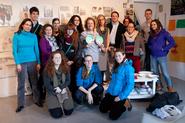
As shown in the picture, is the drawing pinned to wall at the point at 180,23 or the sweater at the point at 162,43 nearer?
the sweater at the point at 162,43

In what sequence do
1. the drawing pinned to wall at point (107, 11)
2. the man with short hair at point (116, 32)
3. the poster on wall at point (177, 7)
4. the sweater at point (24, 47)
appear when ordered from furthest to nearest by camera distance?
the poster on wall at point (177, 7), the drawing pinned to wall at point (107, 11), the man with short hair at point (116, 32), the sweater at point (24, 47)

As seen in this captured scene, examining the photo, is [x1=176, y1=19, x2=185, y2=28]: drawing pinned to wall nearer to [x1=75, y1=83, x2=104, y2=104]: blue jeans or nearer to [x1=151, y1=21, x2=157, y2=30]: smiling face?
[x1=151, y1=21, x2=157, y2=30]: smiling face

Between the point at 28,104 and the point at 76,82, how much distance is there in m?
0.86

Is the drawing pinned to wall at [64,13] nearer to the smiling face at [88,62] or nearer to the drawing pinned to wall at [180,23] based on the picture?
the smiling face at [88,62]

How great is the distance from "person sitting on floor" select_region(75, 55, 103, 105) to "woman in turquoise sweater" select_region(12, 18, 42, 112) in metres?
0.66

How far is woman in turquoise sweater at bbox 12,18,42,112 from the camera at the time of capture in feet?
11.1

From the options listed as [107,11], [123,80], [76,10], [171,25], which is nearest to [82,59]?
[123,80]

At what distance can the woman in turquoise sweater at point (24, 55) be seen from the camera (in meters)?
3.40

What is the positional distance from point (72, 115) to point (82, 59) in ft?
3.02

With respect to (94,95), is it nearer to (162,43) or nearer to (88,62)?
(88,62)

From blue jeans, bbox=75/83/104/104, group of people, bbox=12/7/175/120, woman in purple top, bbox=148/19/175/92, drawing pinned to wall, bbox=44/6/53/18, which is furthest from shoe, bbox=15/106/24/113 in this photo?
Answer: woman in purple top, bbox=148/19/175/92

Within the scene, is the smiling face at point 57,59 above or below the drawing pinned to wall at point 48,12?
below

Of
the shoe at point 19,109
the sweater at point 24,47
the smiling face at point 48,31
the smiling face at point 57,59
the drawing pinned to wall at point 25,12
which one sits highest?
the drawing pinned to wall at point 25,12

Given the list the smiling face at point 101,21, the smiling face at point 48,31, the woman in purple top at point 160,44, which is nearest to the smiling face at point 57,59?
the smiling face at point 48,31
